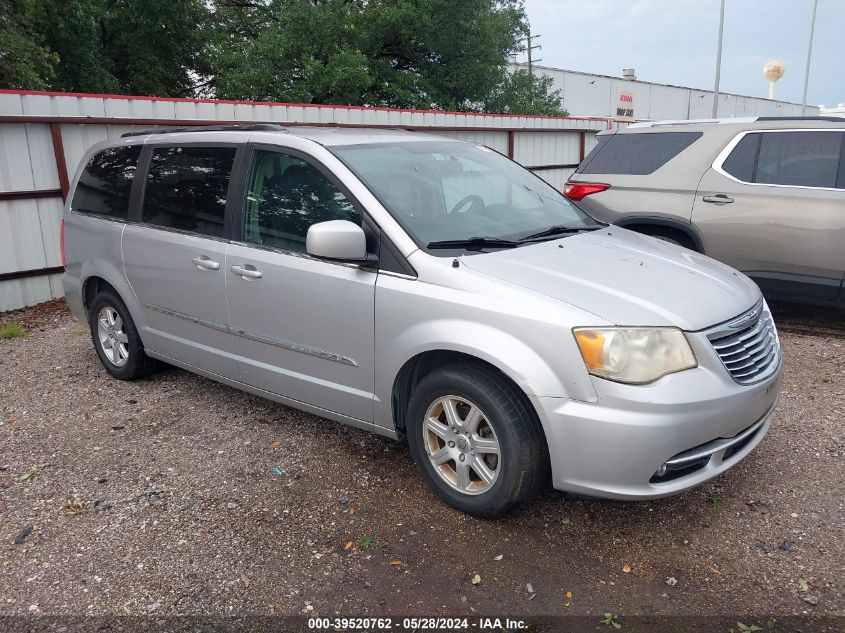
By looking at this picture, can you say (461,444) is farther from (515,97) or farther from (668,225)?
(515,97)

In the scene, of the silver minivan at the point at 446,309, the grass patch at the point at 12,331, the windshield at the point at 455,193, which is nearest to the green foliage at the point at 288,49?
the grass patch at the point at 12,331

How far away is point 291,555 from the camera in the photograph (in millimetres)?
3014

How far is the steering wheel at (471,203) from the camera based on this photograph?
12.4ft

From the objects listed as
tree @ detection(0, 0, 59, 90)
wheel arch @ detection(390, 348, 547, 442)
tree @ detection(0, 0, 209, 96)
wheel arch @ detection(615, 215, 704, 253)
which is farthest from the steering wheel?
tree @ detection(0, 0, 209, 96)

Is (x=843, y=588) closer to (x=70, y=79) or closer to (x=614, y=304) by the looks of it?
(x=614, y=304)

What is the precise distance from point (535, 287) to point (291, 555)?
5.17 feet

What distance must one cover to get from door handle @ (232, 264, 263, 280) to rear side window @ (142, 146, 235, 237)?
0.98 feet

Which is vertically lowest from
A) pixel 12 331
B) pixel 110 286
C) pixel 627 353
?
pixel 12 331

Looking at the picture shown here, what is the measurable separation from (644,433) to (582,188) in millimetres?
4667

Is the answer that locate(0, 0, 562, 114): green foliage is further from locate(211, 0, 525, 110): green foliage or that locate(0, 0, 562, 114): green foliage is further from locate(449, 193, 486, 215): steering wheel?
locate(449, 193, 486, 215): steering wheel

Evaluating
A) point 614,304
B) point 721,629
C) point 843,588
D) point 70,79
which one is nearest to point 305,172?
point 614,304

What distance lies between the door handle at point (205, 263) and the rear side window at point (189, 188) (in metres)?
0.15

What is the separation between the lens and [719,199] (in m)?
6.16

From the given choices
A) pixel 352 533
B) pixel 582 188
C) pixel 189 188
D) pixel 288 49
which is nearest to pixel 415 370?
pixel 352 533
